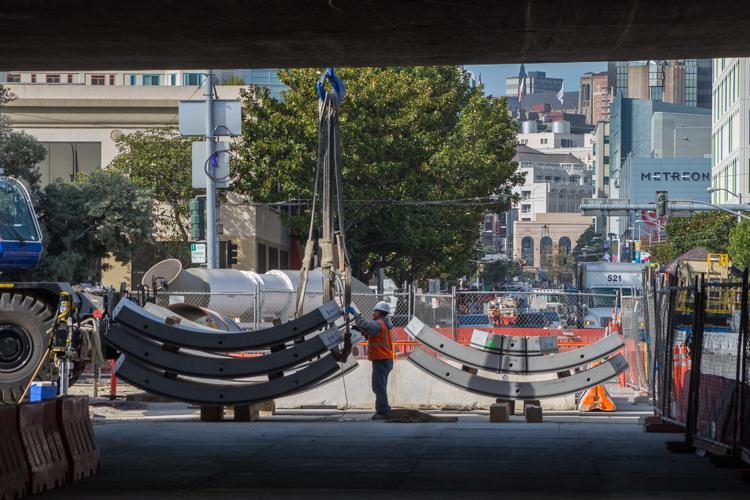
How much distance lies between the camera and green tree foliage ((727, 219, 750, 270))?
64562 mm

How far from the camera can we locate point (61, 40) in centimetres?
1380

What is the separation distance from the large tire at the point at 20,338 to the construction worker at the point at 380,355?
559 cm

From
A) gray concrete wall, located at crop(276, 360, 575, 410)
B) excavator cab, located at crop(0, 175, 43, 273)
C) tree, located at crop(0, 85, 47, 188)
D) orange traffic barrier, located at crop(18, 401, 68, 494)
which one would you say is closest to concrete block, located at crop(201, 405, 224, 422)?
gray concrete wall, located at crop(276, 360, 575, 410)

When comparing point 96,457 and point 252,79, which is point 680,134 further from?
point 96,457

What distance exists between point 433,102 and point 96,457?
45.4 metres

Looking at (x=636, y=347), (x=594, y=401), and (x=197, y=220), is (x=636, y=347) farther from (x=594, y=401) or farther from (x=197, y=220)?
(x=197, y=220)

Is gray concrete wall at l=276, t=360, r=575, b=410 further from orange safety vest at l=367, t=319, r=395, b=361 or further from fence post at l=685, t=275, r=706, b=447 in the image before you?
fence post at l=685, t=275, r=706, b=447

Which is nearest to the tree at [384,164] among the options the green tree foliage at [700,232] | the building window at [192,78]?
the green tree foliage at [700,232]

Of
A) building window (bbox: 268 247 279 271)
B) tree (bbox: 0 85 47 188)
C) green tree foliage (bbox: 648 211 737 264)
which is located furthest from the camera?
green tree foliage (bbox: 648 211 737 264)

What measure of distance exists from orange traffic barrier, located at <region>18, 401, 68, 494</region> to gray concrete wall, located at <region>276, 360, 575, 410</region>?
33.4 feet

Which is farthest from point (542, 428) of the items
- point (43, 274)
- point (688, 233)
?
point (688, 233)

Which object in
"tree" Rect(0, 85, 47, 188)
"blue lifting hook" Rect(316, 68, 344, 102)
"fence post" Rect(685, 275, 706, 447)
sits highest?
"tree" Rect(0, 85, 47, 188)

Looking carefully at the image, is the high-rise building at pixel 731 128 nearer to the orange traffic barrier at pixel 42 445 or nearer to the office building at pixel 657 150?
the office building at pixel 657 150

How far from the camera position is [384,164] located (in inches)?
2003
